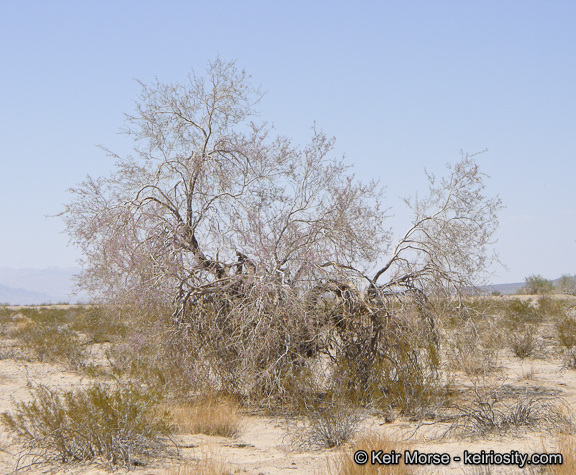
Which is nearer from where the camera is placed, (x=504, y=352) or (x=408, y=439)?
(x=408, y=439)

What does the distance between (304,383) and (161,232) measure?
3.37 meters

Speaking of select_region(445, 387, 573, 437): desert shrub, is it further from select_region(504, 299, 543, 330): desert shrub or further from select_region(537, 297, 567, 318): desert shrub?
select_region(537, 297, 567, 318): desert shrub

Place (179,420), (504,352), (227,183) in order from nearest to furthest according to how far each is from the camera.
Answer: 1. (179,420)
2. (227,183)
3. (504,352)

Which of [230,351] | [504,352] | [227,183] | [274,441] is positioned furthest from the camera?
[504,352]

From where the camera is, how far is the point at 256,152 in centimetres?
1129

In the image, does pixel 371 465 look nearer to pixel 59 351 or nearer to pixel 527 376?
pixel 527 376

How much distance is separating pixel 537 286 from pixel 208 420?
125 feet

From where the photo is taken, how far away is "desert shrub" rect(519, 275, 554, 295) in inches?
1616

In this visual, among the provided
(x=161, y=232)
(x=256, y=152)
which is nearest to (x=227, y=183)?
(x=256, y=152)

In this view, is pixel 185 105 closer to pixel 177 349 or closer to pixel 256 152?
pixel 256 152

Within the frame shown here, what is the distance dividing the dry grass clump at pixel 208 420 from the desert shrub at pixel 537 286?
34113mm

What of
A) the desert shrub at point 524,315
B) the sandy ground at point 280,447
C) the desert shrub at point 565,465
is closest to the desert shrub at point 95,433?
the sandy ground at point 280,447

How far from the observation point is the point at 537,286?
140 ft

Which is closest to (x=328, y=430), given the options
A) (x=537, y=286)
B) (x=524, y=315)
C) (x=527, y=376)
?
(x=527, y=376)
